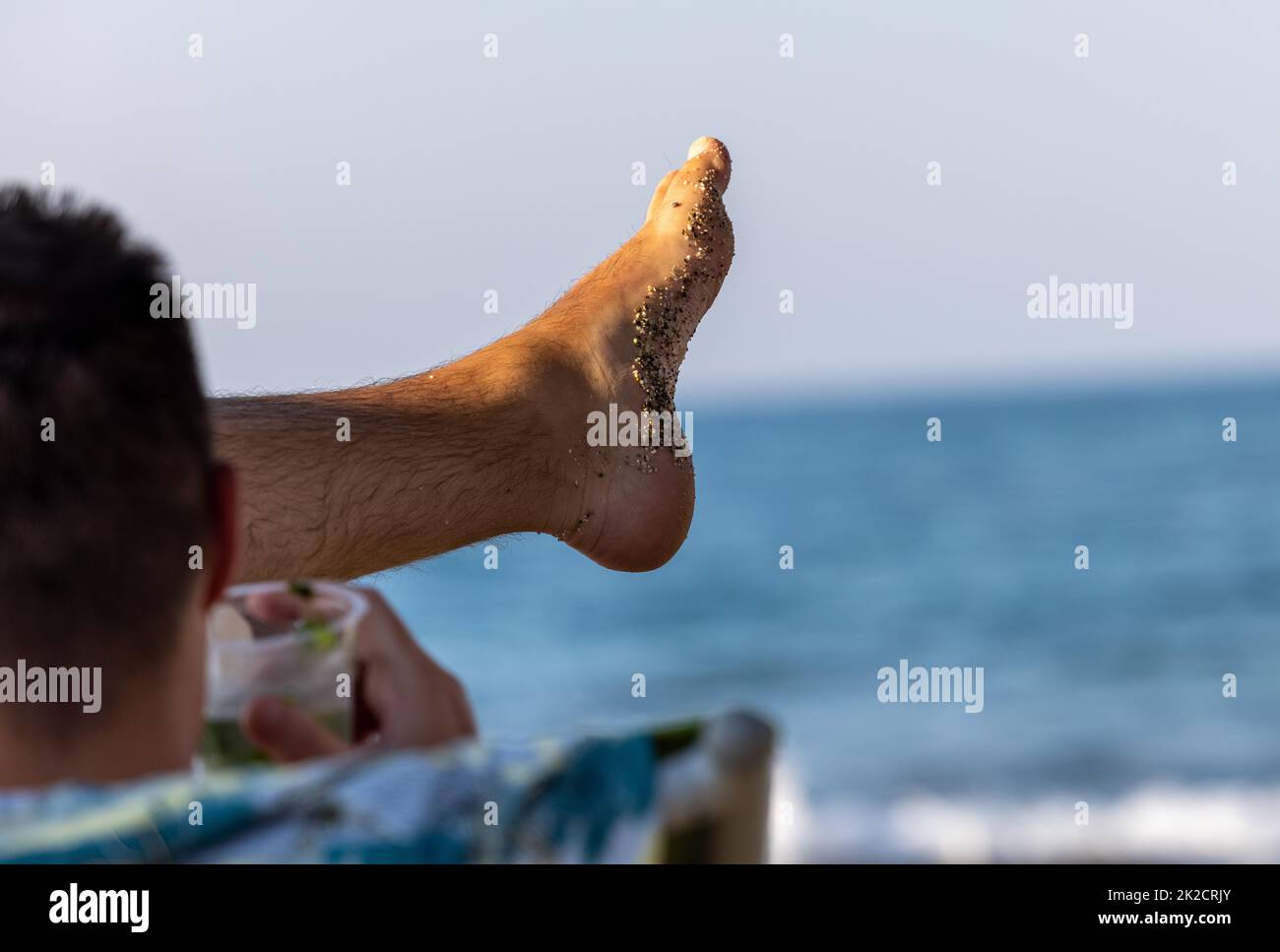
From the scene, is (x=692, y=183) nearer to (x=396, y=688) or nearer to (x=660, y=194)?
(x=660, y=194)

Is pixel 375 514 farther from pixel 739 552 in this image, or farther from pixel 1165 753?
pixel 739 552

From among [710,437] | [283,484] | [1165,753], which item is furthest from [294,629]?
[710,437]

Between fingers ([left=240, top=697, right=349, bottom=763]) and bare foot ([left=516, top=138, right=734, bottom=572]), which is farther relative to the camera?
bare foot ([left=516, top=138, right=734, bottom=572])

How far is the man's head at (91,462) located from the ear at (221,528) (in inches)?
0.7

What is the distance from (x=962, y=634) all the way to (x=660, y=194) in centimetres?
634

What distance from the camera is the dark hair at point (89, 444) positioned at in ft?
2.07

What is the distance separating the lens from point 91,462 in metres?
0.64

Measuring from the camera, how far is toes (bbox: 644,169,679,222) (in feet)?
8.41

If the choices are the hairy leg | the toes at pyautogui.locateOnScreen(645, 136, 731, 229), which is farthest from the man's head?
→ the toes at pyautogui.locateOnScreen(645, 136, 731, 229)

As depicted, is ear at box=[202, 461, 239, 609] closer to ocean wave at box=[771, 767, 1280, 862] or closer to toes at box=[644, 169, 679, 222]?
toes at box=[644, 169, 679, 222]

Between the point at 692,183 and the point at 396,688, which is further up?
the point at 692,183

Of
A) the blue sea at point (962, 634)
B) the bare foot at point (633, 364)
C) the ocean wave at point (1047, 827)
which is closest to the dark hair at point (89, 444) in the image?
the bare foot at point (633, 364)

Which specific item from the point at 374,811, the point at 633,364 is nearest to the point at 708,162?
the point at 633,364

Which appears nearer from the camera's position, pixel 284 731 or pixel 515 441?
pixel 284 731
